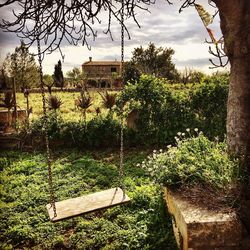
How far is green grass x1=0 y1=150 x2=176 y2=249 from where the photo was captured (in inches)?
193

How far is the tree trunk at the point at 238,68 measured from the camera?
15.1 feet

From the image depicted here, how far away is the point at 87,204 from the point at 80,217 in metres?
1.34

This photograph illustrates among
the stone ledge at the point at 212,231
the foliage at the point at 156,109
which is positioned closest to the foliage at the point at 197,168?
the stone ledge at the point at 212,231

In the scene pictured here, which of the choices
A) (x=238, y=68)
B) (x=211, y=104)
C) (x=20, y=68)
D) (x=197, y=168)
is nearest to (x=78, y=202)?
(x=197, y=168)

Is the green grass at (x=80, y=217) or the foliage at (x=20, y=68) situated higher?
the foliage at (x=20, y=68)

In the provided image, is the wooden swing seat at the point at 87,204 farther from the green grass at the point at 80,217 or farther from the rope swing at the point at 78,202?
the green grass at the point at 80,217

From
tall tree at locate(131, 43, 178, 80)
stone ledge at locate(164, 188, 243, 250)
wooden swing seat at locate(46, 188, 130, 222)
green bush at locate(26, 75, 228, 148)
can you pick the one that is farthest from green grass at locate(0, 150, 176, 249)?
tall tree at locate(131, 43, 178, 80)

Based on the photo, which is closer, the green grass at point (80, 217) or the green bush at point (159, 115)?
the green grass at point (80, 217)

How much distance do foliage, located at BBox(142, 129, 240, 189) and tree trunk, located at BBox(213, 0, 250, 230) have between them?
12.0 inches

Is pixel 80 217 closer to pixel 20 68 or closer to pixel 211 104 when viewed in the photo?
pixel 211 104

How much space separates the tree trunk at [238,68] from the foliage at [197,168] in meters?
0.31

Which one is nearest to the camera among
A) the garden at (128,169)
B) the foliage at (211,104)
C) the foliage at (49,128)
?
the garden at (128,169)

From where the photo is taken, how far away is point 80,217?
19.0 feet

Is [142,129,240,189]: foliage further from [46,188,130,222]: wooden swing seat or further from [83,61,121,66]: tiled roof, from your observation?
[83,61,121,66]: tiled roof
